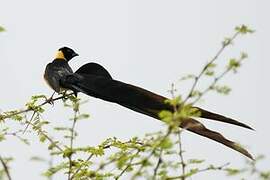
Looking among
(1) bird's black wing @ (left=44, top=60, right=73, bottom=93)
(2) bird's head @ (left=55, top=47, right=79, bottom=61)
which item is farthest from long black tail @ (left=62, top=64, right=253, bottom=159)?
(2) bird's head @ (left=55, top=47, right=79, bottom=61)

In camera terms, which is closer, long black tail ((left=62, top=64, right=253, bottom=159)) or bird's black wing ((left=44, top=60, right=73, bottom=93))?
long black tail ((left=62, top=64, right=253, bottom=159))

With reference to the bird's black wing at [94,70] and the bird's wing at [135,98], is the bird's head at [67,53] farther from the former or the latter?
the bird's wing at [135,98]

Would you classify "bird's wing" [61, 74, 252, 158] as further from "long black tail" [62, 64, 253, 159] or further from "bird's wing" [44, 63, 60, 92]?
"bird's wing" [44, 63, 60, 92]

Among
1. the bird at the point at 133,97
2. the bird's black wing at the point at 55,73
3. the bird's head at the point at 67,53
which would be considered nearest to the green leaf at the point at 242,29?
the bird at the point at 133,97

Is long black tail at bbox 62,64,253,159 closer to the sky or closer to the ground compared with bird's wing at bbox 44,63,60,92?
closer to the ground

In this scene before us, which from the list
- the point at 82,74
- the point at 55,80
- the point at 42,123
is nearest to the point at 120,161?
the point at 42,123

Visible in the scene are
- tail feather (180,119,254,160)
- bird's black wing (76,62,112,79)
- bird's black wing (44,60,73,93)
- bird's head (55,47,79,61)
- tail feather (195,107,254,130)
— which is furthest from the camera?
bird's head (55,47,79,61)

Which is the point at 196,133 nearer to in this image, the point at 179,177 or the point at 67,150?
the point at 179,177

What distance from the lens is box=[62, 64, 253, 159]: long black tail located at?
1.62 m

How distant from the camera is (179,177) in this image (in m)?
1.68

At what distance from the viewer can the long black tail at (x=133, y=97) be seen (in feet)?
A: 5.33

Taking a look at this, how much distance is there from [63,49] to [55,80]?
203cm

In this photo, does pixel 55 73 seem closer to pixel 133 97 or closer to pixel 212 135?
pixel 133 97

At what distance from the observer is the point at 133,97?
80.3 inches
